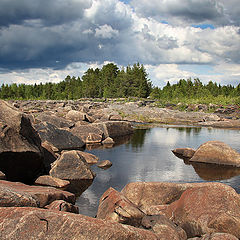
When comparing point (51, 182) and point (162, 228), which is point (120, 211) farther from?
point (51, 182)

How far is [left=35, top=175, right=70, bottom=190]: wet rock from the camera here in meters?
13.7

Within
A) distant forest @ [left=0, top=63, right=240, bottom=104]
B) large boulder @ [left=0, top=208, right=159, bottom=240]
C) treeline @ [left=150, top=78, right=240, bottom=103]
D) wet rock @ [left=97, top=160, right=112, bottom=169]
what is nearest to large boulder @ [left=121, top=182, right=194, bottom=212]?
large boulder @ [left=0, top=208, right=159, bottom=240]

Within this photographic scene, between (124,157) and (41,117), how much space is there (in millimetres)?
12692

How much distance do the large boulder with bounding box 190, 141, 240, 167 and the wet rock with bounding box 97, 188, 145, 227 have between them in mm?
11535

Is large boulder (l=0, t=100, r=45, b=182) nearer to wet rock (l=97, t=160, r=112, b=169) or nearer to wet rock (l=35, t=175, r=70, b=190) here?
wet rock (l=35, t=175, r=70, b=190)

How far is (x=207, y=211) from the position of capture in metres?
8.86

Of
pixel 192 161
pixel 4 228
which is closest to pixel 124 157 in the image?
pixel 192 161

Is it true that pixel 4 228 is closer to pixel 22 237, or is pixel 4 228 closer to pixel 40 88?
pixel 22 237

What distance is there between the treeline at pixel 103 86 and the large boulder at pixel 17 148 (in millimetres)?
71608

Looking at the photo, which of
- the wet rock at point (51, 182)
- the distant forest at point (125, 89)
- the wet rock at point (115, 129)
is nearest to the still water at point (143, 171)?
the wet rock at point (51, 182)

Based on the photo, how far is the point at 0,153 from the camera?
40.5ft

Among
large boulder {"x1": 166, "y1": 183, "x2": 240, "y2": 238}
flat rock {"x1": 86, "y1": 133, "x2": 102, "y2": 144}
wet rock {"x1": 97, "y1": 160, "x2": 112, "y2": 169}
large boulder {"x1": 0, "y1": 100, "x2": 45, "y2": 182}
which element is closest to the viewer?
large boulder {"x1": 166, "y1": 183, "x2": 240, "y2": 238}

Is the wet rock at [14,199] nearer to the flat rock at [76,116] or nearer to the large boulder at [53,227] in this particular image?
the large boulder at [53,227]

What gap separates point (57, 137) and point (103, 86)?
77285 millimetres
